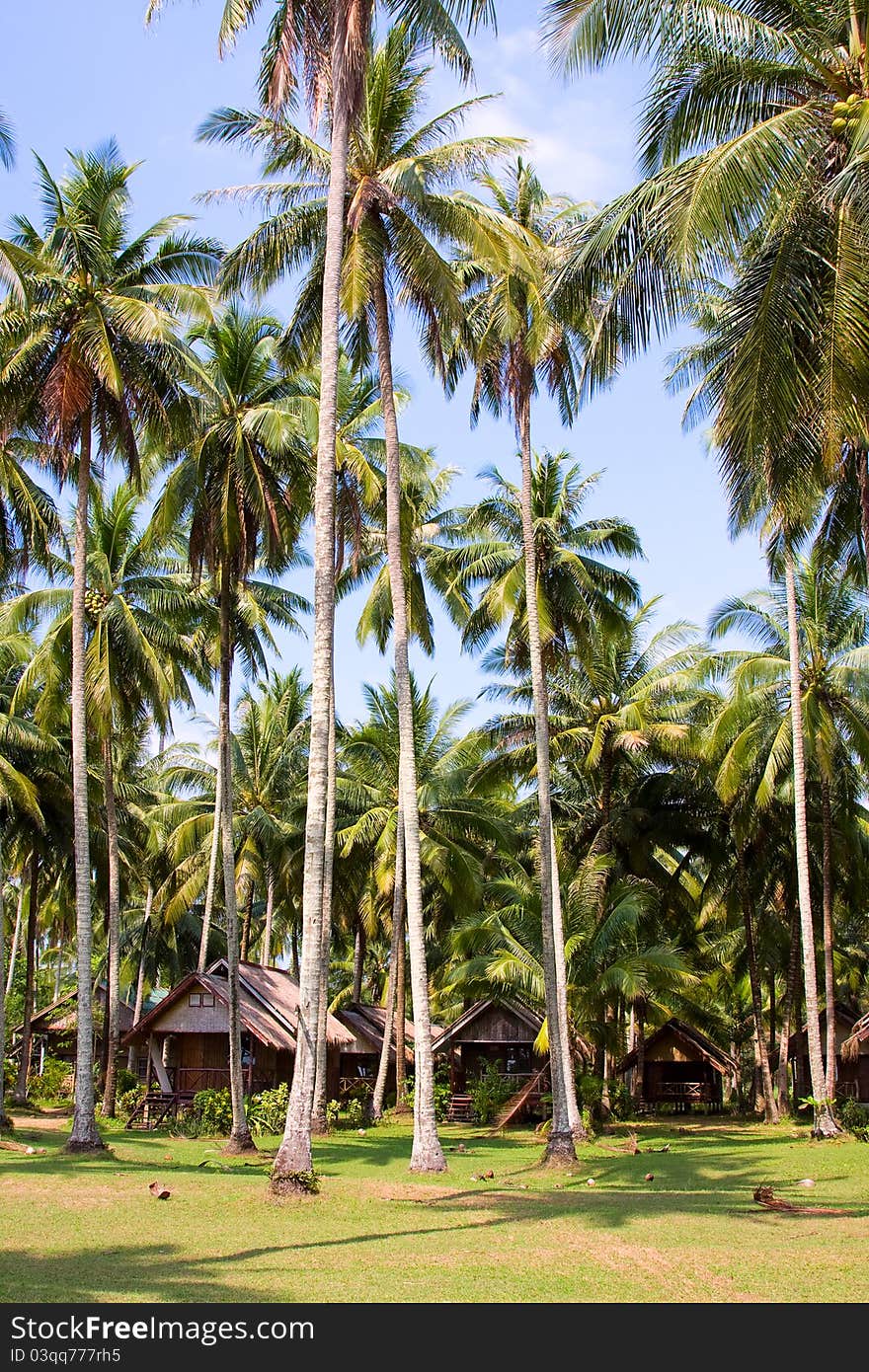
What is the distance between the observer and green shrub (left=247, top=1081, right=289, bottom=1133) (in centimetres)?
2572

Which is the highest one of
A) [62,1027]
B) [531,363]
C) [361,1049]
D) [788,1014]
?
[531,363]

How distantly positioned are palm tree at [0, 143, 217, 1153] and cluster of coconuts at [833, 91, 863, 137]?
11.4m

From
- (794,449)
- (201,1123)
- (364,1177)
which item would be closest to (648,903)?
(201,1123)

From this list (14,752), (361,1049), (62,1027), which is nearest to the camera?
(14,752)

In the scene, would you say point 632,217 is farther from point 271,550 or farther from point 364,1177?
point 364,1177

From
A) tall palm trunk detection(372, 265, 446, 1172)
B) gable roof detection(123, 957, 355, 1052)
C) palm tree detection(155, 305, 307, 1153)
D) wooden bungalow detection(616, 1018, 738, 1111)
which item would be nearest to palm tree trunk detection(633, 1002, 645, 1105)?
wooden bungalow detection(616, 1018, 738, 1111)

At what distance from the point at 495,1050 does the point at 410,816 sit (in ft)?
73.6

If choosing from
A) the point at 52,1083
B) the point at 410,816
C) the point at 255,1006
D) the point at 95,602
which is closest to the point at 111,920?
the point at 255,1006

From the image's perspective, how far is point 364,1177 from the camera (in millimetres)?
17094

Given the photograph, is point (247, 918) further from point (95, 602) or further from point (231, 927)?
point (231, 927)

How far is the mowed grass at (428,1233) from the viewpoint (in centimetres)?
Result: 889

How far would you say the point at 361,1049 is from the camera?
35250 mm

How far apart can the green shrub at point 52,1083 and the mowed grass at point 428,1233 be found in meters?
23.5

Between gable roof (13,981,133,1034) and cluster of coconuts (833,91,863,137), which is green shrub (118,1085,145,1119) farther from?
cluster of coconuts (833,91,863,137)
